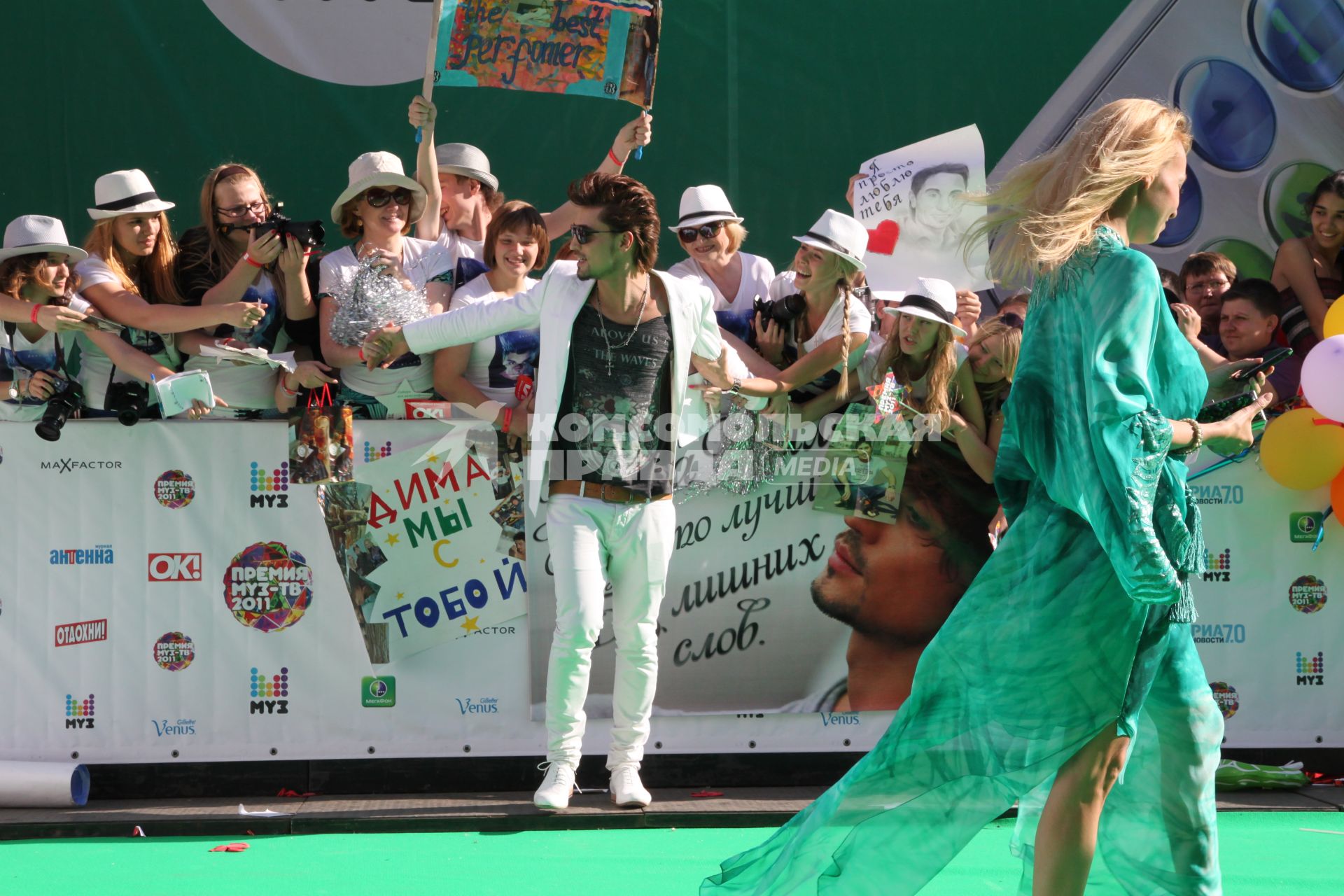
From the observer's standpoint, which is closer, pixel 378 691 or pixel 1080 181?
pixel 1080 181

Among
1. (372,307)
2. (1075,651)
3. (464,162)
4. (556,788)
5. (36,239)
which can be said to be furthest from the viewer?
(464,162)

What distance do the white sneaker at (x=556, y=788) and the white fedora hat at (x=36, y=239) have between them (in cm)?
250

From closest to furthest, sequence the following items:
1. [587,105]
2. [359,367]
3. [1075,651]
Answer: [1075,651]
[359,367]
[587,105]

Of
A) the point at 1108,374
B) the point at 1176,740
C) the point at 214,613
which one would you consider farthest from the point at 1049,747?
the point at 214,613

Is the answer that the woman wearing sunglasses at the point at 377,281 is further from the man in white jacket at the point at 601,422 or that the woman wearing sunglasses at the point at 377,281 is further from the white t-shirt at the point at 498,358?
the man in white jacket at the point at 601,422

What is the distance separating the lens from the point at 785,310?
574cm

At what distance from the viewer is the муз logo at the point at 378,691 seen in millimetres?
5535

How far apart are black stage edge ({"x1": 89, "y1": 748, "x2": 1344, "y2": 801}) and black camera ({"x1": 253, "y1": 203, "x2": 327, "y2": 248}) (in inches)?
75.5

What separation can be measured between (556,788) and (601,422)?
1278 millimetres

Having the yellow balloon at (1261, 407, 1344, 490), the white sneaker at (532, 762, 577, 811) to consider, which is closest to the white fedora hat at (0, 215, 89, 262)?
the white sneaker at (532, 762, 577, 811)

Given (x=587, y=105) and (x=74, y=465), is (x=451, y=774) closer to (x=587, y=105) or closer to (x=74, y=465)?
(x=74, y=465)

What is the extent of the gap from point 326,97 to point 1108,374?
19.6 feet

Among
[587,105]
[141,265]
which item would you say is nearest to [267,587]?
[141,265]

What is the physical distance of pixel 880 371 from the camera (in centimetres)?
568
